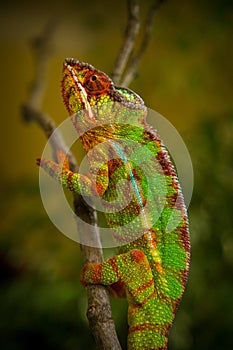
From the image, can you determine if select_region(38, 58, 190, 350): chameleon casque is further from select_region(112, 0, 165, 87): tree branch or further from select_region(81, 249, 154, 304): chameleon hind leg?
select_region(112, 0, 165, 87): tree branch

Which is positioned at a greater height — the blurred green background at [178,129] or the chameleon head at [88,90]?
the chameleon head at [88,90]

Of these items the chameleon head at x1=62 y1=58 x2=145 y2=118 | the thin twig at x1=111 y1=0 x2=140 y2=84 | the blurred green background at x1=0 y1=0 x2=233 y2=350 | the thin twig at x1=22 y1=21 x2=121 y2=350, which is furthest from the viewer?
the blurred green background at x1=0 y1=0 x2=233 y2=350

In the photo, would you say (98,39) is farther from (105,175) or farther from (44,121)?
(105,175)

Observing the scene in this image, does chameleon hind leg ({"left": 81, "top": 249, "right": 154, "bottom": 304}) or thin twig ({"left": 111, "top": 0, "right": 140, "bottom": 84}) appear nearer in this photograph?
chameleon hind leg ({"left": 81, "top": 249, "right": 154, "bottom": 304})

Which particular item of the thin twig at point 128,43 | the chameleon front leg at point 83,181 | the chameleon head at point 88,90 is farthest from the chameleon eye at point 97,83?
the thin twig at point 128,43

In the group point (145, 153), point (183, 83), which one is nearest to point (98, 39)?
point (183, 83)

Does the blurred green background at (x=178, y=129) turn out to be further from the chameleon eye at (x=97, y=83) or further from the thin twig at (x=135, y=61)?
the chameleon eye at (x=97, y=83)

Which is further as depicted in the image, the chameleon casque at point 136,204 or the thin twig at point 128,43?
the thin twig at point 128,43

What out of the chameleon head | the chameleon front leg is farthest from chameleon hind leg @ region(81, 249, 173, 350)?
the chameleon head
